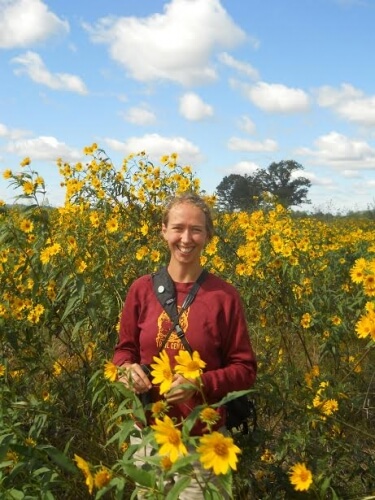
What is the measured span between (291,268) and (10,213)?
59.2 inches

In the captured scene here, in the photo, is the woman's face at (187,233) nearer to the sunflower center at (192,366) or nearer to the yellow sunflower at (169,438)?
the sunflower center at (192,366)

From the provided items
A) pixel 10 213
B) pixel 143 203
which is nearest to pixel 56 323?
pixel 10 213

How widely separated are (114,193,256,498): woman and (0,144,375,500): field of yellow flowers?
0.50ft

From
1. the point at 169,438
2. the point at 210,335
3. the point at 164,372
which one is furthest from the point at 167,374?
the point at 210,335

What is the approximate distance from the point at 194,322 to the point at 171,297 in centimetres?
12

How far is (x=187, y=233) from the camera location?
1802 mm

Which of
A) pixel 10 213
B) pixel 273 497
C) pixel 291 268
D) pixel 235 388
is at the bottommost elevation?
pixel 273 497

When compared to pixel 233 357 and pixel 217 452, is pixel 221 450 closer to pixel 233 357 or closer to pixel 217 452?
pixel 217 452

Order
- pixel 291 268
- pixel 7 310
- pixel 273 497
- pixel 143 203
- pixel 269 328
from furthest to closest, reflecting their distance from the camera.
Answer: pixel 143 203
pixel 269 328
pixel 291 268
pixel 7 310
pixel 273 497

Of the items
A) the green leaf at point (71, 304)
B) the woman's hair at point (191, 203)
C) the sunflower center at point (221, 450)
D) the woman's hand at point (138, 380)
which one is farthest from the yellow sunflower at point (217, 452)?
the green leaf at point (71, 304)

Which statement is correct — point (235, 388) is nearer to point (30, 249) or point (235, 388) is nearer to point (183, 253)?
point (183, 253)

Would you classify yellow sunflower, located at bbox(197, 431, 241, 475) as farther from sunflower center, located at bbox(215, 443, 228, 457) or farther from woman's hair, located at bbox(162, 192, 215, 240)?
woman's hair, located at bbox(162, 192, 215, 240)

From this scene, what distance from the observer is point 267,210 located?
14.7 ft

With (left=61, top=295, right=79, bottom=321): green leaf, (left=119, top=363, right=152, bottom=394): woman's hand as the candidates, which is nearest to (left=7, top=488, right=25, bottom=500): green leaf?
(left=119, top=363, right=152, bottom=394): woman's hand
